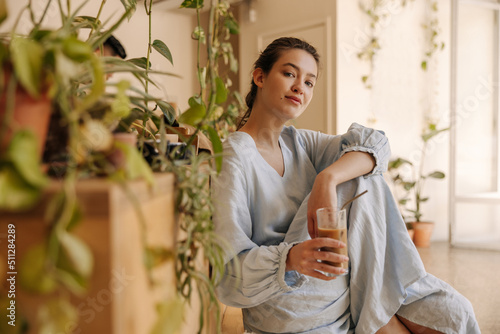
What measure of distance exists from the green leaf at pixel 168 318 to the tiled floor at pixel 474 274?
177cm

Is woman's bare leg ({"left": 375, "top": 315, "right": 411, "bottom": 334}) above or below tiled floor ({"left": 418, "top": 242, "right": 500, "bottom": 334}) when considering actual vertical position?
above

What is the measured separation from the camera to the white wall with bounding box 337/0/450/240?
350 centimetres

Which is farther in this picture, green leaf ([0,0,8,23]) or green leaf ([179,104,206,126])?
green leaf ([179,104,206,126])

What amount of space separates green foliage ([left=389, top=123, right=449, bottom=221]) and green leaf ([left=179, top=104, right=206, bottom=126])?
129 inches

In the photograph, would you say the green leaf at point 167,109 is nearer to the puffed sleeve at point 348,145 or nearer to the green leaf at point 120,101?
the green leaf at point 120,101

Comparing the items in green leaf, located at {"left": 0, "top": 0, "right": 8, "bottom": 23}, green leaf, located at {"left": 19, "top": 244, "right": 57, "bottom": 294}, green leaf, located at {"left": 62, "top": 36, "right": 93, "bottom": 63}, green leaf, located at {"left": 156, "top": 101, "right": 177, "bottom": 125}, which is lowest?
green leaf, located at {"left": 19, "top": 244, "right": 57, "bottom": 294}

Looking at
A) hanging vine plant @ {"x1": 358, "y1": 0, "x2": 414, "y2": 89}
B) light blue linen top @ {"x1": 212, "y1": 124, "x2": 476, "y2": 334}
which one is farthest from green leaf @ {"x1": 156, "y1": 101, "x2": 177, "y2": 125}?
hanging vine plant @ {"x1": 358, "y1": 0, "x2": 414, "y2": 89}

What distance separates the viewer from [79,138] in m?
0.38

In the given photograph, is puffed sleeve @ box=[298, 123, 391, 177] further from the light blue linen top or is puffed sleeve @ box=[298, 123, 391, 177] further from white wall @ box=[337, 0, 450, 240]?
white wall @ box=[337, 0, 450, 240]

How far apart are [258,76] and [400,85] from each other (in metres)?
2.78

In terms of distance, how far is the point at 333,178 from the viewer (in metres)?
1.09

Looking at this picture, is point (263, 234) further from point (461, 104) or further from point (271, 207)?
point (461, 104)

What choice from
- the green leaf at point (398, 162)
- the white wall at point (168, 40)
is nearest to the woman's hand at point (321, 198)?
the green leaf at point (398, 162)

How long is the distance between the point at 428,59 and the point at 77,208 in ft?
13.3
